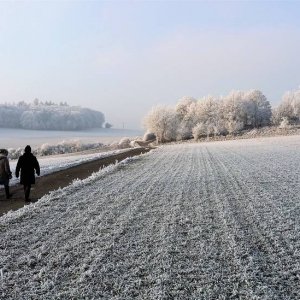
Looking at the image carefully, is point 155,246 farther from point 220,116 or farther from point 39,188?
point 220,116

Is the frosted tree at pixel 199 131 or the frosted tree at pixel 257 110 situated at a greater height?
the frosted tree at pixel 257 110

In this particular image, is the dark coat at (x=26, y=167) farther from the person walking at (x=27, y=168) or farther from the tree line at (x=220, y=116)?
the tree line at (x=220, y=116)

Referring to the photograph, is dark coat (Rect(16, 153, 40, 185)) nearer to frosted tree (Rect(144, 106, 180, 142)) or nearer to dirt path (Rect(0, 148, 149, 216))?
dirt path (Rect(0, 148, 149, 216))

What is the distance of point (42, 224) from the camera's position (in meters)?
11.2

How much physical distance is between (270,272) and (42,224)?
20.4 ft

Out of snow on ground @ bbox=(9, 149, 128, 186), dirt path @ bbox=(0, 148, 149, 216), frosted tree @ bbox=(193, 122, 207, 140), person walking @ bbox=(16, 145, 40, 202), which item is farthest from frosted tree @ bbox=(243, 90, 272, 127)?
person walking @ bbox=(16, 145, 40, 202)

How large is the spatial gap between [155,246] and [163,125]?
103m

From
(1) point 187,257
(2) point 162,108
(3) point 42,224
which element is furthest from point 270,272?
(2) point 162,108

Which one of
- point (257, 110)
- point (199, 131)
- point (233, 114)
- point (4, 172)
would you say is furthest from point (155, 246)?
point (257, 110)

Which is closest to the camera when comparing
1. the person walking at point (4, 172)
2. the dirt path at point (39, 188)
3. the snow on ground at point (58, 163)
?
the dirt path at point (39, 188)

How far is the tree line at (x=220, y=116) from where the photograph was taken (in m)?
110

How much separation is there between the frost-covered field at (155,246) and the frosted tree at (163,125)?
95.6 m

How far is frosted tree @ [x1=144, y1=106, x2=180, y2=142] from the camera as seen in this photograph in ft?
365

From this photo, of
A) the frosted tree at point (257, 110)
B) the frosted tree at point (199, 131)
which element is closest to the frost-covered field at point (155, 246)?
the frosted tree at point (199, 131)
